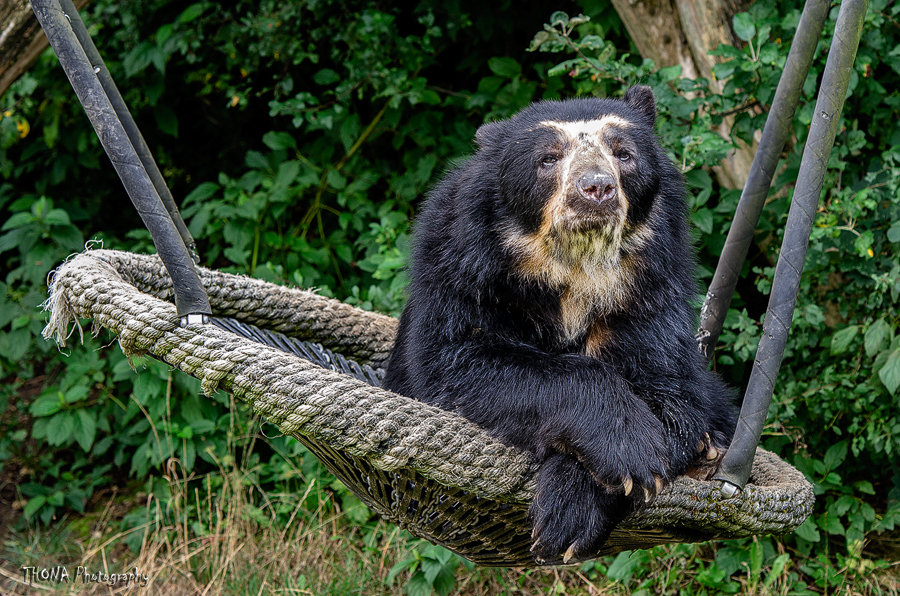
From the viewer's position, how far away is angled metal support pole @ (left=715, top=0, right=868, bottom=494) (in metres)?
1.78

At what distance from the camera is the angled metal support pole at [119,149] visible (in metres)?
1.79

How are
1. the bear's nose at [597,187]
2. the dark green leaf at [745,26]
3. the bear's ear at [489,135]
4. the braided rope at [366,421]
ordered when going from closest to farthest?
the braided rope at [366,421], the bear's nose at [597,187], the bear's ear at [489,135], the dark green leaf at [745,26]

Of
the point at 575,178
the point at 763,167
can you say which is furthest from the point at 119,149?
the point at 763,167

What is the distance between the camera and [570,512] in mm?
1872

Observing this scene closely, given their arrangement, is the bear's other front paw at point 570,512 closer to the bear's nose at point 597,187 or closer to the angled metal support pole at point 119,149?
the bear's nose at point 597,187

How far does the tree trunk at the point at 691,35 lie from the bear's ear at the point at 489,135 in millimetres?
1437

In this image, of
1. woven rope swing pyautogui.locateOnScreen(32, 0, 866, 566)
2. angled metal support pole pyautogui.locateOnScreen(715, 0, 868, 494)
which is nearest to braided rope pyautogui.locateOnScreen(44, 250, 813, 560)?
woven rope swing pyautogui.locateOnScreen(32, 0, 866, 566)

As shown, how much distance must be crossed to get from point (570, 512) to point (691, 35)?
2.60 metres

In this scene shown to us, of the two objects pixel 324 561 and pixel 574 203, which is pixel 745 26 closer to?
pixel 574 203

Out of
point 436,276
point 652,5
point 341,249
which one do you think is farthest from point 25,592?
point 652,5

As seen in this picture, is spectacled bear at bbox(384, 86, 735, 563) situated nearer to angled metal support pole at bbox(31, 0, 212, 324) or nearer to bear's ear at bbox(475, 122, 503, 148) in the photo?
bear's ear at bbox(475, 122, 503, 148)

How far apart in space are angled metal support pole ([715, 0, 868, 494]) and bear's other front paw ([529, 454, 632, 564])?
28 cm

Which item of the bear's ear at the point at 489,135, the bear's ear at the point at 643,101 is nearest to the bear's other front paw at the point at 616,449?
the bear's ear at the point at 489,135

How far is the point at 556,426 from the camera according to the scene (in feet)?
6.39
